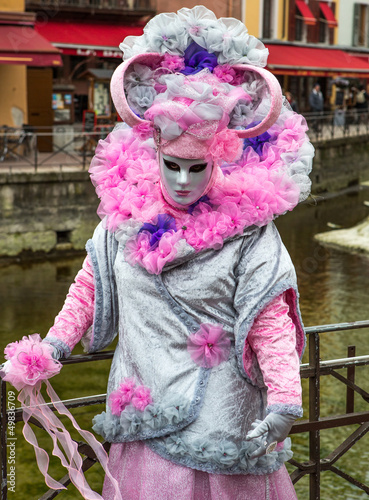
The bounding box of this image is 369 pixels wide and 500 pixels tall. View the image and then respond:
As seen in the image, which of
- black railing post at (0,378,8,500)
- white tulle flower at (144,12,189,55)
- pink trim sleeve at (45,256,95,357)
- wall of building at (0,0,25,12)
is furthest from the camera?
wall of building at (0,0,25,12)

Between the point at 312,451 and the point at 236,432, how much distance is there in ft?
3.22

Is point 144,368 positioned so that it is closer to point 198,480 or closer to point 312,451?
point 198,480

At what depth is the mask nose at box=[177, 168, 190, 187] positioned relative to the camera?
7.89 ft

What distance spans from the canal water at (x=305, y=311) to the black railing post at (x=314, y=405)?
694 millimetres

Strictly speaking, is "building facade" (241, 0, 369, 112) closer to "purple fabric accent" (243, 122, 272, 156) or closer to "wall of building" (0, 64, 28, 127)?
"wall of building" (0, 64, 28, 127)

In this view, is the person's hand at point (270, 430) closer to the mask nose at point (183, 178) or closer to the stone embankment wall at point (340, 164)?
Answer: the mask nose at point (183, 178)

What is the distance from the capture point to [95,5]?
20547mm

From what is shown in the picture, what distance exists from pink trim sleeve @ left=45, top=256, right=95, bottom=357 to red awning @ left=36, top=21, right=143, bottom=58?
1664 cm

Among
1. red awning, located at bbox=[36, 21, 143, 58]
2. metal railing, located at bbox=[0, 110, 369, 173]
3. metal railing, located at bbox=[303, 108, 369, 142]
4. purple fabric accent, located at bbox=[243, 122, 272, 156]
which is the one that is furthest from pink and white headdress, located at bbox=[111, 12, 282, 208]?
metal railing, located at bbox=[303, 108, 369, 142]

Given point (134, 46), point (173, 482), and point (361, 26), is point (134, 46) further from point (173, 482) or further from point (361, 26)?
point (361, 26)

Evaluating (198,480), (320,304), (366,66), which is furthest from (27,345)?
(366,66)

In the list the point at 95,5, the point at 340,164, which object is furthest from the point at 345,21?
the point at 95,5

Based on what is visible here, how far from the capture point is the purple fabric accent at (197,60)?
2.46 metres

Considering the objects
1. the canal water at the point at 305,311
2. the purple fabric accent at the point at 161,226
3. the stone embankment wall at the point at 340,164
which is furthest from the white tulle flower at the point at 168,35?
the stone embankment wall at the point at 340,164
